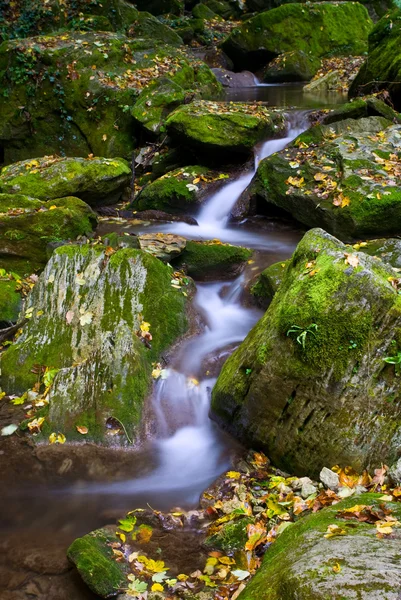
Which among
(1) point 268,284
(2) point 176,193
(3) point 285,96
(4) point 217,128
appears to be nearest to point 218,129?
(4) point 217,128

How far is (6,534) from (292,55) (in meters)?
18.6

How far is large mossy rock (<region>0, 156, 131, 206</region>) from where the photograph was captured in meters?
8.77

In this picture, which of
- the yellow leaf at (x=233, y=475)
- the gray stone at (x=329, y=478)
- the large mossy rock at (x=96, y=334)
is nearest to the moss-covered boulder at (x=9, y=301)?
the large mossy rock at (x=96, y=334)

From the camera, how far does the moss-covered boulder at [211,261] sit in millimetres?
7125

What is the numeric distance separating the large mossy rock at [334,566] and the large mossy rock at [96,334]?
2.32 meters

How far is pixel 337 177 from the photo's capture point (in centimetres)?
781

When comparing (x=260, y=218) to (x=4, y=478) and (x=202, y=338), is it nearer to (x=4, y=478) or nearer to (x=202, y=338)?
(x=202, y=338)

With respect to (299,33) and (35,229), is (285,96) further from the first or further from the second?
(35,229)

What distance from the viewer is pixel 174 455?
4.61 m

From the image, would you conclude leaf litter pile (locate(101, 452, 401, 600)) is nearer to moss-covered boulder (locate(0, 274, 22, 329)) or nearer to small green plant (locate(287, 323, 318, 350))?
small green plant (locate(287, 323, 318, 350))

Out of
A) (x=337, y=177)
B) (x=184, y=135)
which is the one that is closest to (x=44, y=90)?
(x=184, y=135)

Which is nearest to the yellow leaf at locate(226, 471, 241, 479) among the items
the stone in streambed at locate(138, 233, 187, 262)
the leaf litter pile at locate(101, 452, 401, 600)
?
the leaf litter pile at locate(101, 452, 401, 600)

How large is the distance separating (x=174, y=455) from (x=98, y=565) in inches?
61.2

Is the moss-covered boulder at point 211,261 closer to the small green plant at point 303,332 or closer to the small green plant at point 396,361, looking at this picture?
→ the small green plant at point 303,332
